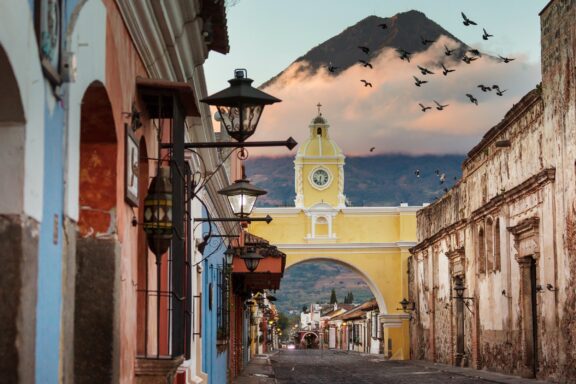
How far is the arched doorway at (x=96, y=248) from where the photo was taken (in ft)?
17.8

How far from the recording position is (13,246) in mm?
3623

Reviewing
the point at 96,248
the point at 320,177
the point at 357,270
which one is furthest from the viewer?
the point at 320,177

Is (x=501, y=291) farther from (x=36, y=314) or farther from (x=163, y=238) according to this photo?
(x=36, y=314)

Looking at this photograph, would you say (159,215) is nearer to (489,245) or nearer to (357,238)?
(489,245)

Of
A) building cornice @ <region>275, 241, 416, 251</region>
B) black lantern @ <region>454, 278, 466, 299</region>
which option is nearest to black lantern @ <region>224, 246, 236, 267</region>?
black lantern @ <region>454, 278, 466, 299</region>

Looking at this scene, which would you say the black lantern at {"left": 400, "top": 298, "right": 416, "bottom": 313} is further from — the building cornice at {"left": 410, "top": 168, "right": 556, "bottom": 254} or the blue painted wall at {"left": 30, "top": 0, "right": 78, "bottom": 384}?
the blue painted wall at {"left": 30, "top": 0, "right": 78, "bottom": 384}

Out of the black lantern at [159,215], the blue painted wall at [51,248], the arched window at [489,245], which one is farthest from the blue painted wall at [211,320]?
the blue painted wall at [51,248]

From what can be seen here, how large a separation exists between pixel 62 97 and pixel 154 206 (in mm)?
2255

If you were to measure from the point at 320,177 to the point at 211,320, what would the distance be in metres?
35.8

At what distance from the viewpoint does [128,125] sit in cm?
618

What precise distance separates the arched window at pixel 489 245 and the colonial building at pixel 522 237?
0.03 meters

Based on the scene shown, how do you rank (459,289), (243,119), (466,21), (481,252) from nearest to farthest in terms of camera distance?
(243,119) → (466,21) → (481,252) → (459,289)

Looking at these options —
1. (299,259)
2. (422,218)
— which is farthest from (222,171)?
(299,259)

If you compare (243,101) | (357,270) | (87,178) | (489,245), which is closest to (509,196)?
(489,245)
